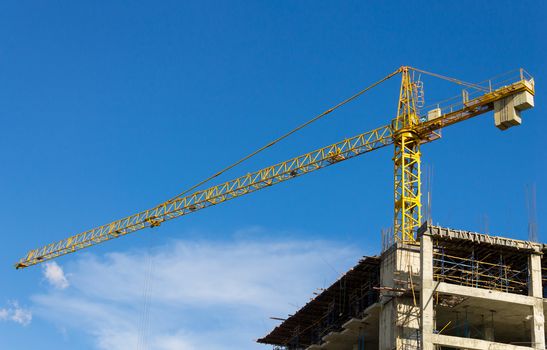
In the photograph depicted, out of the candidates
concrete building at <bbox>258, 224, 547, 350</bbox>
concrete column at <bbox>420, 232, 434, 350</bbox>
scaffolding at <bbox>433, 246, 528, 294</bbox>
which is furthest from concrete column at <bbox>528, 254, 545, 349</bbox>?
concrete column at <bbox>420, 232, 434, 350</bbox>

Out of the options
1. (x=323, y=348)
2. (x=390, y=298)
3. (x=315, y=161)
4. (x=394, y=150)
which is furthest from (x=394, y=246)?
(x=315, y=161)

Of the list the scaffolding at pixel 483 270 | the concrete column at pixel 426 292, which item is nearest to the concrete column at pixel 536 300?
the scaffolding at pixel 483 270

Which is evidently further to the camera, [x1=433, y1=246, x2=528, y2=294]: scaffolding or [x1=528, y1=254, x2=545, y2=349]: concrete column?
[x1=433, y1=246, x2=528, y2=294]: scaffolding

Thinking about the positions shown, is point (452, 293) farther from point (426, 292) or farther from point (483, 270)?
point (483, 270)

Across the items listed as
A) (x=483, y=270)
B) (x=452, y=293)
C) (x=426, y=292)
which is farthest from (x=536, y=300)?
(x=426, y=292)

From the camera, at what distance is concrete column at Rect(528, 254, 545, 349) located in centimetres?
6141

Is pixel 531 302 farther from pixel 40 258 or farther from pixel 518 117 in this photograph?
pixel 40 258

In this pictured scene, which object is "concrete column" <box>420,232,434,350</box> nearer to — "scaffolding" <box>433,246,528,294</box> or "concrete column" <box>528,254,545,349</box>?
"scaffolding" <box>433,246,528,294</box>

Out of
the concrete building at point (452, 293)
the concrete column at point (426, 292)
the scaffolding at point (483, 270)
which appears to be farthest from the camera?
the scaffolding at point (483, 270)

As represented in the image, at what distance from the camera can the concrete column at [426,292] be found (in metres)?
59.9

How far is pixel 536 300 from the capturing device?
62250mm

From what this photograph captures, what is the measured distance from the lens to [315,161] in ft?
315

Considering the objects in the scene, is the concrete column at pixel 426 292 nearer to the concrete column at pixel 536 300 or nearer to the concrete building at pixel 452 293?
the concrete building at pixel 452 293

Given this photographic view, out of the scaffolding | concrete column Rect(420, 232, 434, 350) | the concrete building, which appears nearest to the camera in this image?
concrete column Rect(420, 232, 434, 350)
